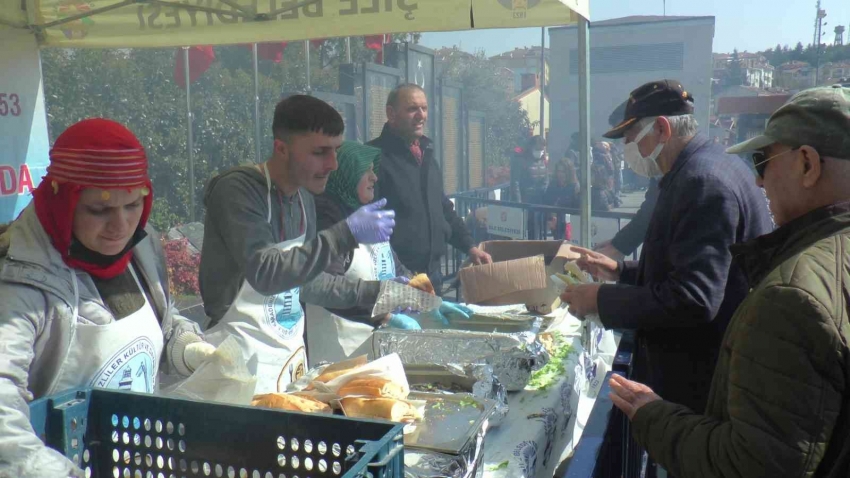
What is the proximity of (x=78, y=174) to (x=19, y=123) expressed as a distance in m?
2.52

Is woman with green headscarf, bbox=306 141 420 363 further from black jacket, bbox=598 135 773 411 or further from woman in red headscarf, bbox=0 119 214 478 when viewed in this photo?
woman in red headscarf, bbox=0 119 214 478

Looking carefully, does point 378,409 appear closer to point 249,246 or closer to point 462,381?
point 462,381

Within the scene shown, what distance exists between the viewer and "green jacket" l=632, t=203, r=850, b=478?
1.25 metres

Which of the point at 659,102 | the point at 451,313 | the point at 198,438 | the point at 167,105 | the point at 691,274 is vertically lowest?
the point at 451,313

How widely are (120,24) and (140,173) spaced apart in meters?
2.69

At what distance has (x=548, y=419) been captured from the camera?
7.22 feet

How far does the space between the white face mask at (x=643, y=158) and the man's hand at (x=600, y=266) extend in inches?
18.1

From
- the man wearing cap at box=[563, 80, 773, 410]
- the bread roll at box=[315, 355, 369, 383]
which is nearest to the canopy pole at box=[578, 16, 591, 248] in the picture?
the man wearing cap at box=[563, 80, 773, 410]

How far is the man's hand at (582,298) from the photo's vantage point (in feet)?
8.26

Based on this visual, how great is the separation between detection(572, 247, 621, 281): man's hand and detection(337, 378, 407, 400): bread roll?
5.19 feet

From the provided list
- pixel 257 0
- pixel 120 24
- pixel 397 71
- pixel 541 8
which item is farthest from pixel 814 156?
pixel 397 71

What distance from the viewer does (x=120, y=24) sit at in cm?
405

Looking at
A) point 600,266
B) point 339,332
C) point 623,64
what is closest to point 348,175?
Result: point 339,332

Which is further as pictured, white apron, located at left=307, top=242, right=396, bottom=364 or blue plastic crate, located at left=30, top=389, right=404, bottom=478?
white apron, located at left=307, top=242, right=396, bottom=364
